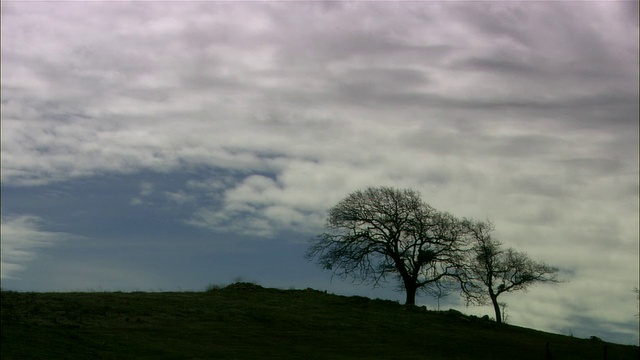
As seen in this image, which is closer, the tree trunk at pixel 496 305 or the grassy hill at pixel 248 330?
the grassy hill at pixel 248 330

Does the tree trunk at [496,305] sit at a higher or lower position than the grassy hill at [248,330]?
higher

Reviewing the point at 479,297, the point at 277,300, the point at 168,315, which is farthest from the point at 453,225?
the point at 168,315

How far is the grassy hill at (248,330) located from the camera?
3488cm

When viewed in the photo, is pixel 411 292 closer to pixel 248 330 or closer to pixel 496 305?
pixel 496 305

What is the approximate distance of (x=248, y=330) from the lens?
41.7m

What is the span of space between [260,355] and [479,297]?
95.4 ft

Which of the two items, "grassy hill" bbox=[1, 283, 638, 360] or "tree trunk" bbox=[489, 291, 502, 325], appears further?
"tree trunk" bbox=[489, 291, 502, 325]

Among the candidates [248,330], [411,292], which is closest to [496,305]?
[411,292]

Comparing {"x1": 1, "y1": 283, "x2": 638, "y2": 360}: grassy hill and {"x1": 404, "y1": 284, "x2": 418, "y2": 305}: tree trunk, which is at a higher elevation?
{"x1": 404, "y1": 284, "x2": 418, "y2": 305}: tree trunk

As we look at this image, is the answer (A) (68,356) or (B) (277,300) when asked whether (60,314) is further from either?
(B) (277,300)

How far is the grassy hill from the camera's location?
3488 cm

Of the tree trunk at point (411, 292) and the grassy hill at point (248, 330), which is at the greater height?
the tree trunk at point (411, 292)

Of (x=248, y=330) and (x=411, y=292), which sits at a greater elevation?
(x=411, y=292)

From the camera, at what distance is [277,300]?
52.4 meters
